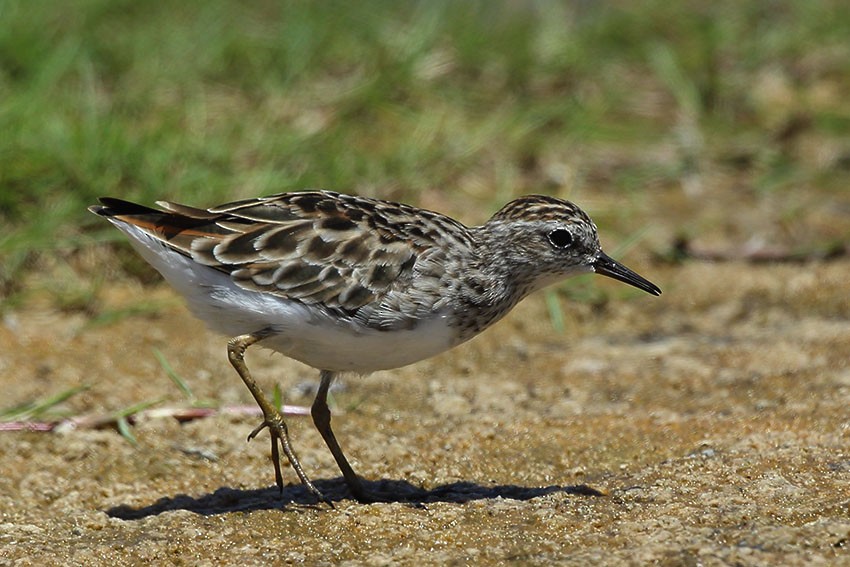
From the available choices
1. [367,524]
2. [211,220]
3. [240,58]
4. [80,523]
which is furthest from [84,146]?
[367,524]

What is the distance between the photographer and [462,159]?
30.1 ft

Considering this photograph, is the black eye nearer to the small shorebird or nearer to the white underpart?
the small shorebird

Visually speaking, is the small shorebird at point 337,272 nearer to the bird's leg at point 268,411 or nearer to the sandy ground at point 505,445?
the bird's leg at point 268,411

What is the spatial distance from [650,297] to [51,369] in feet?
12.3

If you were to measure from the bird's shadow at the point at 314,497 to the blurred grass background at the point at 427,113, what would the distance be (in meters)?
2.43

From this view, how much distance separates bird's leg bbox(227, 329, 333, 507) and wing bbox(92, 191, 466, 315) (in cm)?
22

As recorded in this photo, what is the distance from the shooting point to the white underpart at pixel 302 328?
5.24 meters

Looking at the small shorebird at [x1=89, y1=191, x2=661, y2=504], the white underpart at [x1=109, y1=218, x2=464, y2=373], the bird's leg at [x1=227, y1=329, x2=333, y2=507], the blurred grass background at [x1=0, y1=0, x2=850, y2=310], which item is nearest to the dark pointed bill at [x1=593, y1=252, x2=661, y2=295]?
the small shorebird at [x1=89, y1=191, x2=661, y2=504]

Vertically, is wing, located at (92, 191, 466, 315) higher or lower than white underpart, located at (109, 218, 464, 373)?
higher

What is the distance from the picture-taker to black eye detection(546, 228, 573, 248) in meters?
5.73

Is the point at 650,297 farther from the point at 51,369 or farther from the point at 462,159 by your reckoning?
the point at 51,369

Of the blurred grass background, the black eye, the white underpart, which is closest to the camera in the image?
the white underpart

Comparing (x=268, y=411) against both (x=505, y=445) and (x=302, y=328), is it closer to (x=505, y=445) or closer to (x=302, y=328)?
(x=302, y=328)

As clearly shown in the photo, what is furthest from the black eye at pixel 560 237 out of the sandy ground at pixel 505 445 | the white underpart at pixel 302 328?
the sandy ground at pixel 505 445
